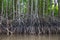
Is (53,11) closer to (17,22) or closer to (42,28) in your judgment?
(42,28)

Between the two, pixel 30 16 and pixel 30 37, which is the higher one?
pixel 30 16

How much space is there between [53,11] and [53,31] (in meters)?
0.19

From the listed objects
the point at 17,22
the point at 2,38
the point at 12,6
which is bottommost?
the point at 2,38

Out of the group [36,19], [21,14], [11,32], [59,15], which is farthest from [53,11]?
[11,32]

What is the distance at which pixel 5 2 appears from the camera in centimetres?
165

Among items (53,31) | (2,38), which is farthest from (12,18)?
(53,31)

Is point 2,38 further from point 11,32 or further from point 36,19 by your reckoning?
point 36,19

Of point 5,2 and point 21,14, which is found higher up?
point 5,2

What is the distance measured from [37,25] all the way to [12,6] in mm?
286

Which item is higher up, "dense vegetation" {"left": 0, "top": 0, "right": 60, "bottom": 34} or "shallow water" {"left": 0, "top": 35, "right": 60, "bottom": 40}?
"dense vegetation" {"left": 0, "top": 0, "right": 60, "bottom": 34}

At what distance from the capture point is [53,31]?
5.31 feet

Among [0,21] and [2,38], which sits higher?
[0,21]

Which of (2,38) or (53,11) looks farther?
(53,11)

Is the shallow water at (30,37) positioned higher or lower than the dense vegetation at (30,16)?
lower
